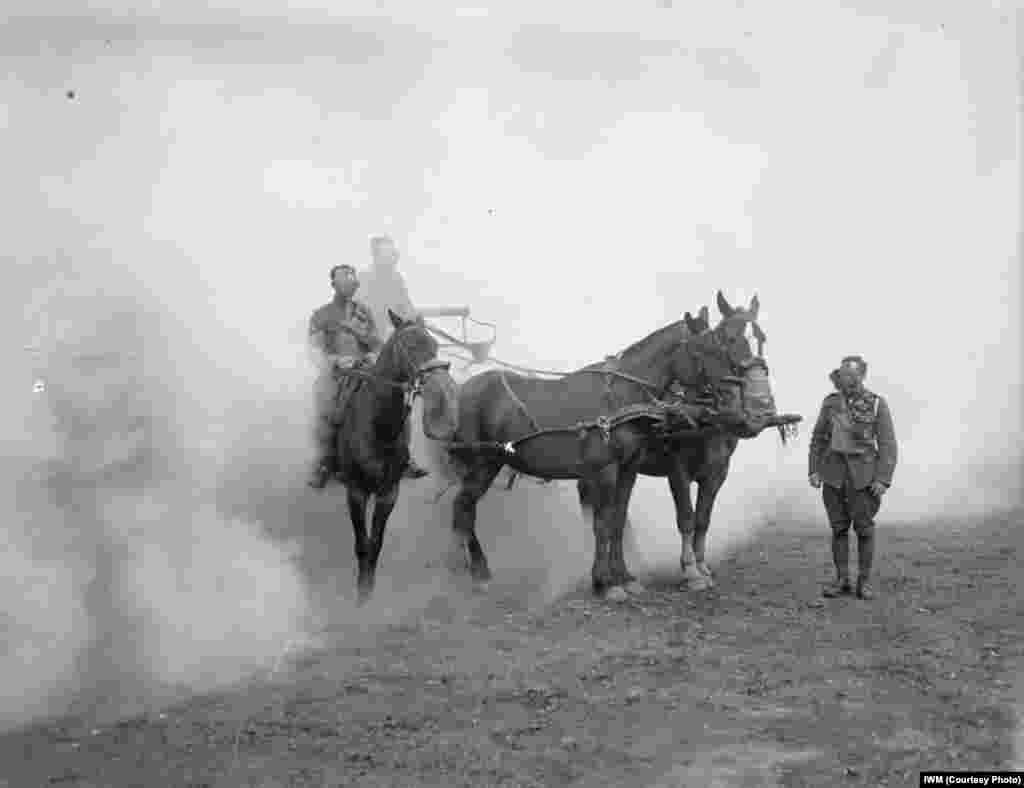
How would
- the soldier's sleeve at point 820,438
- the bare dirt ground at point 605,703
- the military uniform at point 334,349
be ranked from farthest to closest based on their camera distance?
the military uniform at point 334,349
the soldier's sleeve at point 820,438
the bare dirt ground at point 605,703

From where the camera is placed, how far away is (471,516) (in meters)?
12.2

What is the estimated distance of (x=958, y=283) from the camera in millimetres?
Answer: 22047

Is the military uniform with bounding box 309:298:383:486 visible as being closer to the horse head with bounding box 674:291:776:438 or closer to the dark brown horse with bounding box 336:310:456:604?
the dark brown horse with bounding box 336:310:456:604

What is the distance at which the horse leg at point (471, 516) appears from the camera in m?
12.2

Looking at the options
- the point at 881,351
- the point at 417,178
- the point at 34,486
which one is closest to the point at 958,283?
the point at 881,351

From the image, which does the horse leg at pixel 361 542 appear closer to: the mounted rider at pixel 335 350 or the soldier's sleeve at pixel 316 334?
the mounted rider at pixel 335 350

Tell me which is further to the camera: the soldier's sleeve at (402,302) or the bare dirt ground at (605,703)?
the soldier's sleeve at (402,302)

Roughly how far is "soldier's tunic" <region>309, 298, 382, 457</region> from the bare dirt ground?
2103mm

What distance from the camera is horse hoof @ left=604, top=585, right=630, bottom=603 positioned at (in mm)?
11055

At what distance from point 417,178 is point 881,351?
9468 millimetres

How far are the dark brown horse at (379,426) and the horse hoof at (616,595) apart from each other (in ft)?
7.52

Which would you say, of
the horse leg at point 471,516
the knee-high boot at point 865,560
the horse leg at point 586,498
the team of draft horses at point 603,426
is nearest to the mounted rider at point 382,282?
the team of draft horses at point 603,426

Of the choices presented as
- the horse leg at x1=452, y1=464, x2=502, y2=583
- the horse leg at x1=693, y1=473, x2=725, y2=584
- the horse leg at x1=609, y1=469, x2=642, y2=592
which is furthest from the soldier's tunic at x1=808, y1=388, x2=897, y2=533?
the horse leg at x1=452, y1=464, x2=502, y2=583

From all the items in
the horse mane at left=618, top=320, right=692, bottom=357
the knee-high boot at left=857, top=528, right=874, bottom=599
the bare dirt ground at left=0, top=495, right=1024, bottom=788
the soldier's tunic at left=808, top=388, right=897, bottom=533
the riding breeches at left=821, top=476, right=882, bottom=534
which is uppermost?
the horse mane at left=618, top=320, right=692, bottom=357
